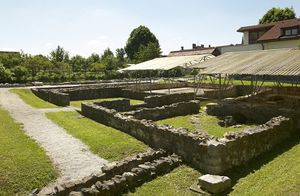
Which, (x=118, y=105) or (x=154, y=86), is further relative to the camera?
(x=154, y=86)

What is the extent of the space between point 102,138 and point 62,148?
2.11 meters

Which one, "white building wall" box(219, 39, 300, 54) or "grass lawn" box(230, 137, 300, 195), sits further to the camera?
"white building wall" box(219, 39, 300, 54)

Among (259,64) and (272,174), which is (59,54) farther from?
(272,174)

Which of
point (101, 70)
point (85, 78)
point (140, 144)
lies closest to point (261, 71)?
point (140, 144)

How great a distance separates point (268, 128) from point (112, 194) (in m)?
7.58

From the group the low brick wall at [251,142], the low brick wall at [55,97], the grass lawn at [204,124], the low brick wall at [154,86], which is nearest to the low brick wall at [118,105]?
the grass lawn at [204,124]

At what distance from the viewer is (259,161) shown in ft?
39.5

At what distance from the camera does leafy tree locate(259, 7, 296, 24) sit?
60125 mm

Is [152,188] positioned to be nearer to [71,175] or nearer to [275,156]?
[71,175]

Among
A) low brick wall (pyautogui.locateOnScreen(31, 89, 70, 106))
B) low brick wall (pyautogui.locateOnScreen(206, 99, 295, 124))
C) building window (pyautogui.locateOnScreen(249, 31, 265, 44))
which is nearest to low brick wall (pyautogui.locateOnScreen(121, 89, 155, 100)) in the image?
low brick wall (pyautogui.locateOnScreen(31, 89, 70, 106))

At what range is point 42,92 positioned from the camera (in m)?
33.1

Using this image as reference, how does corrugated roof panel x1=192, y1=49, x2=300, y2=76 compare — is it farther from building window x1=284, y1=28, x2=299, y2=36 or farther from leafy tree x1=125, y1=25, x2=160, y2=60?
leafy tree x1=125, y1=25, x2=160, y2=60

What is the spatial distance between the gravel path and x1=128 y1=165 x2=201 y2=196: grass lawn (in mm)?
2312

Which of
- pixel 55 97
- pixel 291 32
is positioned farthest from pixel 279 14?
pixel 55 97
